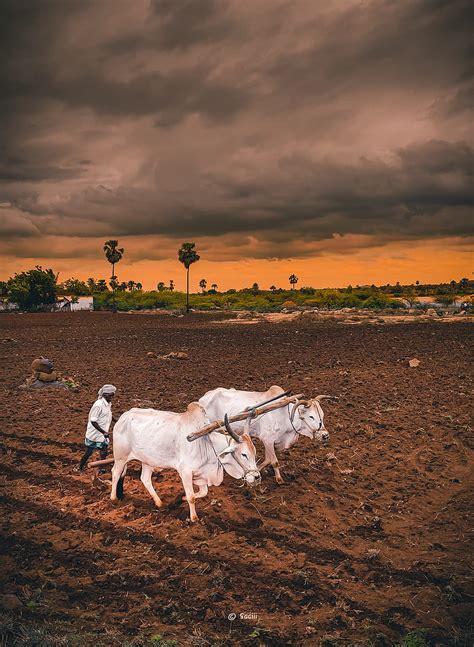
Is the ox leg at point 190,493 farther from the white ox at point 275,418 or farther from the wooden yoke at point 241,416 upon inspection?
the white ox at point 275,418

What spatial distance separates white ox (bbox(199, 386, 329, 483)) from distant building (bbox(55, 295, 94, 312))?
7952cm

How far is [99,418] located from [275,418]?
2.99 metres

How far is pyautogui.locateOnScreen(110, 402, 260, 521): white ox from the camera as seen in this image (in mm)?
7094

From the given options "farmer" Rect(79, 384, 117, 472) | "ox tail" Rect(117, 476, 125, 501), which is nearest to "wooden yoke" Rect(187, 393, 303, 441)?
"ox tail" Rect(117, 476, 125, 501)

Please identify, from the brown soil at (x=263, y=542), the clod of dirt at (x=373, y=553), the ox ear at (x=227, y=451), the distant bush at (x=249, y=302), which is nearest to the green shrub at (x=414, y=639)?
the brown soil at (x=263, y=542)

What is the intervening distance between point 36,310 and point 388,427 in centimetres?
7770

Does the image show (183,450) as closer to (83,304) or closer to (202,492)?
(202,492)

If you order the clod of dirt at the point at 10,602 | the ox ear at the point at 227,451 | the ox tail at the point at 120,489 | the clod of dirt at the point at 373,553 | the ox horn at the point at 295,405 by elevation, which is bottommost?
the clod of dirt at the point at 373,553

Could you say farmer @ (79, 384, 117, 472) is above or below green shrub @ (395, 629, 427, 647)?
above

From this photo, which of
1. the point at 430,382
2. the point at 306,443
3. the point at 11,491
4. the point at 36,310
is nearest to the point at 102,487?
the point at 11,491

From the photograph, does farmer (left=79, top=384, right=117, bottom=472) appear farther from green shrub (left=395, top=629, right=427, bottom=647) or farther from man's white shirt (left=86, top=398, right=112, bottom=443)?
green shrub (left=395, top=629, right=427, bottom=647)

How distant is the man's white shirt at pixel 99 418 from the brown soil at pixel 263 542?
0.80 metres

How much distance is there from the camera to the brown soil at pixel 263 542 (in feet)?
17.2

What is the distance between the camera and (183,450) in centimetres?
727
